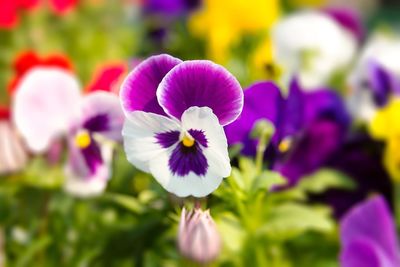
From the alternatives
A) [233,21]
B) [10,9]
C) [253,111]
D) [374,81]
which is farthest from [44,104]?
[10,9]

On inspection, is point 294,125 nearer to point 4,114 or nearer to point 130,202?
point 130,202

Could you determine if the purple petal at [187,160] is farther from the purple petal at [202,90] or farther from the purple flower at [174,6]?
Result: the purple flower at [174,6]

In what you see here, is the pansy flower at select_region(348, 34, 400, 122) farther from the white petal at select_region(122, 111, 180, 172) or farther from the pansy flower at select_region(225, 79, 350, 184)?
the white petal at select_region(122, 111, 180, 172)

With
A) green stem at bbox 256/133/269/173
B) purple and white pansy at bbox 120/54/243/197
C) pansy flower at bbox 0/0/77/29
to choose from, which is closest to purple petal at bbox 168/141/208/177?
purple and white pansy at bbox 120/54/243/197

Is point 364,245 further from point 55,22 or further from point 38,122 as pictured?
point 55,22

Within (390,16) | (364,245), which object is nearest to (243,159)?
(364,245)
